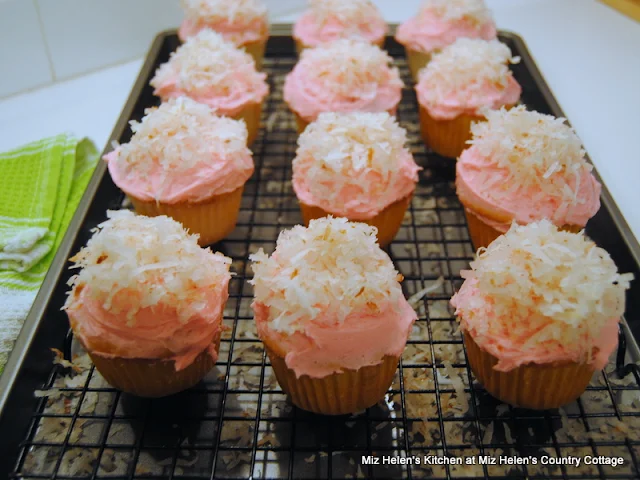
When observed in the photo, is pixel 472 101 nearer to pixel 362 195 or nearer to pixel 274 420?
pixel 362 195

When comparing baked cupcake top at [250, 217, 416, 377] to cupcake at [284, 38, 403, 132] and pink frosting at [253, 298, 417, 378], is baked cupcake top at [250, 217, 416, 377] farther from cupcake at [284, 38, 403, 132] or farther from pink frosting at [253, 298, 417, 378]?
cupcake at [284, 38, 403, 132]

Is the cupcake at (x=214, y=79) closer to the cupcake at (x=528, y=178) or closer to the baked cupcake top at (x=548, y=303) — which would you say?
the cupcake at (x=528, y=178)

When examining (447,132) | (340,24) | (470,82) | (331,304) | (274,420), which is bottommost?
(274,420)

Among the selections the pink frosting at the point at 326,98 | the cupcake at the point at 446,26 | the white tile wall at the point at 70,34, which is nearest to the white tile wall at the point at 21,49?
the white tile wall at the point at 70,34

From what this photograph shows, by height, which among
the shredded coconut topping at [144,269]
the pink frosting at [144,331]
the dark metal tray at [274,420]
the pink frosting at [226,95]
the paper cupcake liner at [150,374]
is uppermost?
the shredded coconut topping at [144,269]

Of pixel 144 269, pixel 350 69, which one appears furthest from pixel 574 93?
pixel 144 269

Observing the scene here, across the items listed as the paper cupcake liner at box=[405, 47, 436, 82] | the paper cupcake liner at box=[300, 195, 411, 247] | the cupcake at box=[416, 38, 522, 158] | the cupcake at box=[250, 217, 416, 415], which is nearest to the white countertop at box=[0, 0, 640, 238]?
the cupcake at box=[416, 38, 522, 158]

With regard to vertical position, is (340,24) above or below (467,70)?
below
